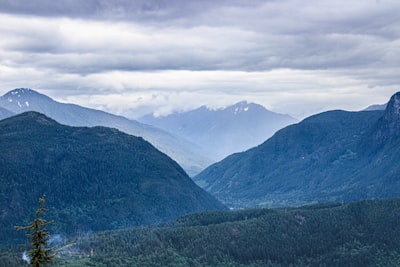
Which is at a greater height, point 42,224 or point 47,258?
point 42,224
